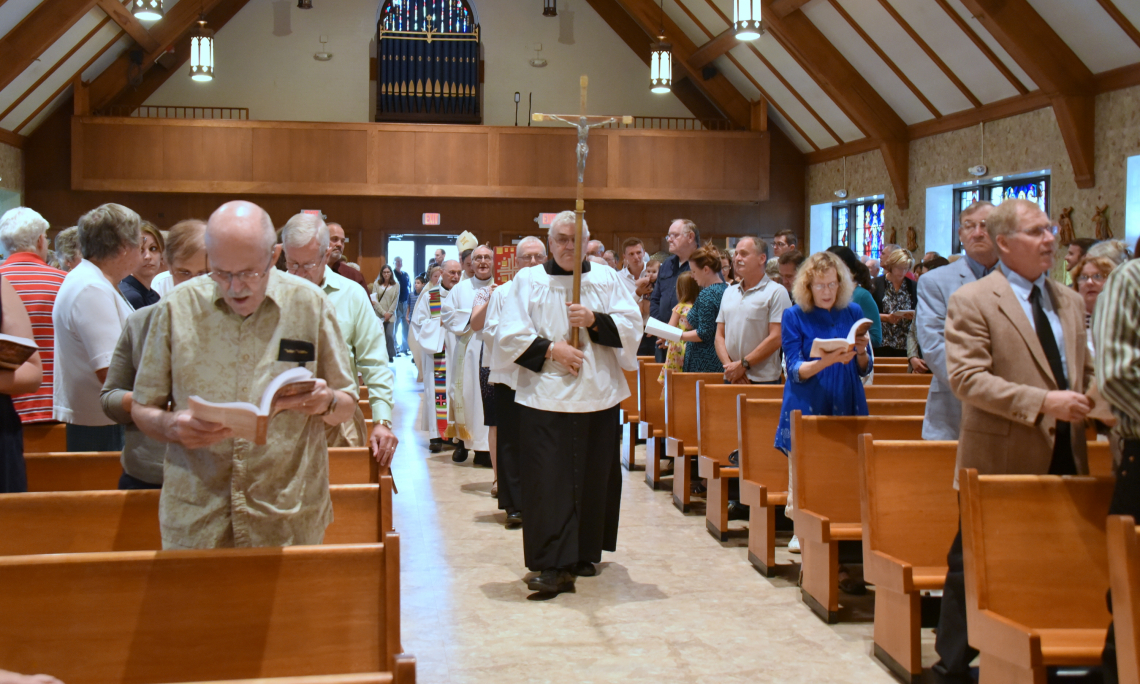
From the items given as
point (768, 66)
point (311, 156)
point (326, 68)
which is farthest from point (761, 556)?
point (326, 68)

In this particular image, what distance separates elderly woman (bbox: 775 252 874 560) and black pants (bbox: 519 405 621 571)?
79cm

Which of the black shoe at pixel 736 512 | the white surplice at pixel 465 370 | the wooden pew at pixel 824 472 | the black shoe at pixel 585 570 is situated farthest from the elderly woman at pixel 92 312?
the black shoe at pixel 736 512

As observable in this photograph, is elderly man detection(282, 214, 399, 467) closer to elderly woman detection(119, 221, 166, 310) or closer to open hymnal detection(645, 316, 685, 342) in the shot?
elderly woman detection(119, 221, 166, 310)

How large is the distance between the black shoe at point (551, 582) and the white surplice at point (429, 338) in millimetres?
3377

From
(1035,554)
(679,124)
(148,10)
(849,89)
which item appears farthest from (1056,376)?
(679,124)

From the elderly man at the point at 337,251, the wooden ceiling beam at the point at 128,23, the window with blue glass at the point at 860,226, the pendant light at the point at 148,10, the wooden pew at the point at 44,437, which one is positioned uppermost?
the wooden ceiling beam at the point at 128,23

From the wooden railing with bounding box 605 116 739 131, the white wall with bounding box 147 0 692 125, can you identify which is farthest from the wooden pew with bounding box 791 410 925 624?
the white wall with bounding box 147 0 692 125

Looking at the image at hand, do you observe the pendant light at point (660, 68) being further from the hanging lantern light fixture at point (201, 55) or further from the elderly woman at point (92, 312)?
the elderly woman at point (92, 312)

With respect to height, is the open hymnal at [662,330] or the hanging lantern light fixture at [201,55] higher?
the hanging lantern light fixture at [201,55]

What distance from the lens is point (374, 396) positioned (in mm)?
2910

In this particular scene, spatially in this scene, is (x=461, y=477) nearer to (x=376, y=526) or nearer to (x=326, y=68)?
(x=376, y=526)

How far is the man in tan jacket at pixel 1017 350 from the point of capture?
2.83 m

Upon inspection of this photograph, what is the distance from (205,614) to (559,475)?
2.18 metres

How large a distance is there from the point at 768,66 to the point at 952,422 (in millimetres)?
10628
